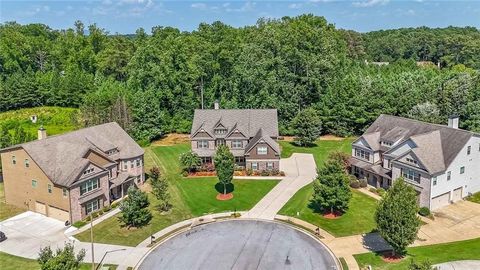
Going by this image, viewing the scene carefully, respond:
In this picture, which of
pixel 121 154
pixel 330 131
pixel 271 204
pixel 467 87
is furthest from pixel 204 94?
pixel 467 87

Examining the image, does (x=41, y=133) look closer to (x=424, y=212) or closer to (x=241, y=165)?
(x=241, y=165)

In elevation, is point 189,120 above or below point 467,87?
below

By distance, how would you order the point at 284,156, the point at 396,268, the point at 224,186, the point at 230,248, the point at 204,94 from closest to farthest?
the point at 396,268, the point at 230,248, the point at 224,186, the point at 284,156, the point at 204,94

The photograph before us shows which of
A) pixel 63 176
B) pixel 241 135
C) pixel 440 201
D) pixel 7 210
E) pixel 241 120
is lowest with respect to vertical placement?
pixel 7 210

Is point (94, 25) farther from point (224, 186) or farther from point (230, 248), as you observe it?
point (230, 248)

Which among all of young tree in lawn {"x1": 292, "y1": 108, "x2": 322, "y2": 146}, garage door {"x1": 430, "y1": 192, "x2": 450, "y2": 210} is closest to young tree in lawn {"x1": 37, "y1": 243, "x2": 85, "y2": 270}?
garage door {"x1": 430, "y1": 192, "x2": 450, "y2": 210}

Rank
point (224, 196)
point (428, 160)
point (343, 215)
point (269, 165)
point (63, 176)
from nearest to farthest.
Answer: point (63, 176) < point (343, 215) < point (428, 160) < point (224, 196) < point (269, 165)

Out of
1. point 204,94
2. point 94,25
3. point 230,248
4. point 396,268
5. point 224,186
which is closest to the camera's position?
point 396,268

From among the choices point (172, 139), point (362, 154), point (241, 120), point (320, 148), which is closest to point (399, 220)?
point (362, 154)
